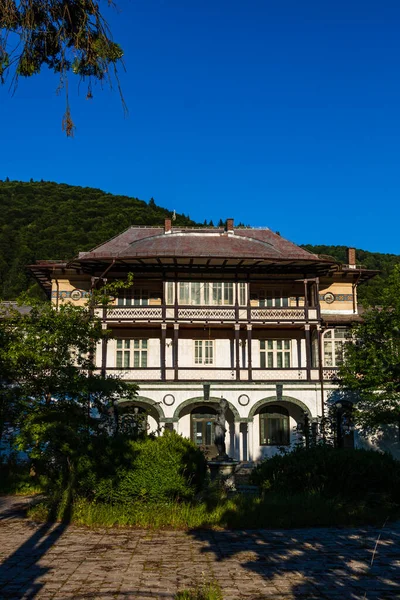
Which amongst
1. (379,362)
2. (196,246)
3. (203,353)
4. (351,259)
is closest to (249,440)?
(203,353)

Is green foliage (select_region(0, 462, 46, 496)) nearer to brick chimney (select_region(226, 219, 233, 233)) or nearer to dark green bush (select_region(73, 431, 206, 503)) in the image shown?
dark green bush (select_region(73, 431, 206, 503))

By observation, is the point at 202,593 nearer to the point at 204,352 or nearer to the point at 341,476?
the point at 341,476

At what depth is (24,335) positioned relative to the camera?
16734 millimetres

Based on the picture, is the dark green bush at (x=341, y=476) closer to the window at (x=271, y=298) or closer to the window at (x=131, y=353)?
the window at (x=131, y=353)

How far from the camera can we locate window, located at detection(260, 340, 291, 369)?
97.1 ft

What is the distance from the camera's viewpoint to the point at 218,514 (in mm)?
10820

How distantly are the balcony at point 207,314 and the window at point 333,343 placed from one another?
189 cm

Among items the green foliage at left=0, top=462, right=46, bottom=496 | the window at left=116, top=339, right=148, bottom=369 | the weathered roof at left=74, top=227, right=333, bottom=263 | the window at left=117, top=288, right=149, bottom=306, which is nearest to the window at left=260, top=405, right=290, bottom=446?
the window at left=116, top=339, right=148, bottom=369

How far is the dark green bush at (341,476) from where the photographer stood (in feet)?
41.5

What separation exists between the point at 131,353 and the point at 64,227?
34086 millimetres

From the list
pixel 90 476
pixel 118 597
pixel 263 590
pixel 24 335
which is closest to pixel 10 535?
pixel 90 476

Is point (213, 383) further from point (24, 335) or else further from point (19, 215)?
point (19, 215)

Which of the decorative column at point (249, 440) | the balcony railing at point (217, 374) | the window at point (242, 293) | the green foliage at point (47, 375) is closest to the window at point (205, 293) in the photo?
the window at point (242, 293)

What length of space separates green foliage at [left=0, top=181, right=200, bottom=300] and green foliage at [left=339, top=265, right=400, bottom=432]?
91.5ft
